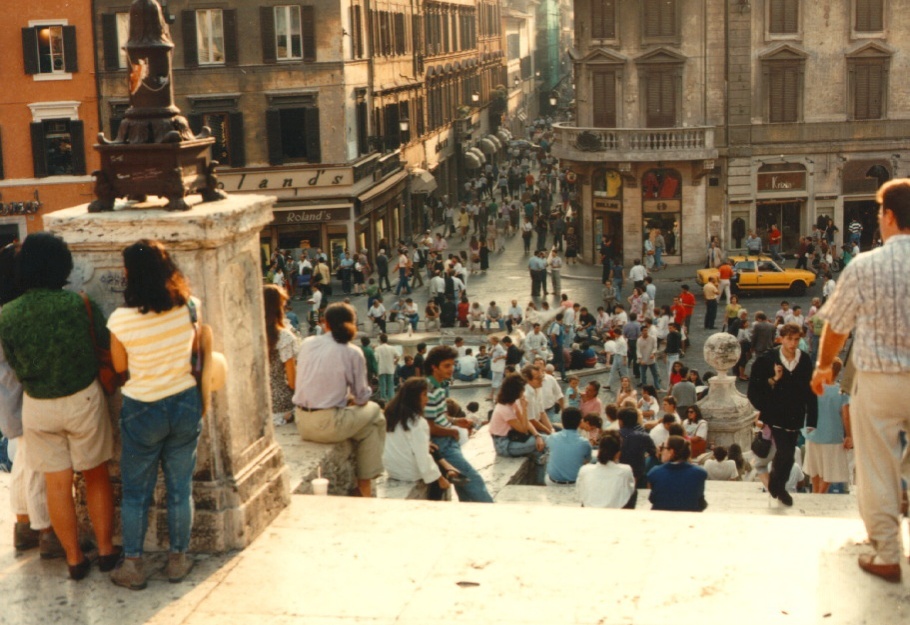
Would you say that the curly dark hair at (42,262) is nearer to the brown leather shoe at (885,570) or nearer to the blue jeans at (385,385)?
the brown leather shoe at (885,570)

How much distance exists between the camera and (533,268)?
3497 cm

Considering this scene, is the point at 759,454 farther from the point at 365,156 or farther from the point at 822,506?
the point at 365,156

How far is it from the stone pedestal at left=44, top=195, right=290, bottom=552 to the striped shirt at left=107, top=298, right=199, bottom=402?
0.27 meters

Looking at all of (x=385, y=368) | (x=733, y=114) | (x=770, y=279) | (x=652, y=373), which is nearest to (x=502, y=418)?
(x=385, y=368)

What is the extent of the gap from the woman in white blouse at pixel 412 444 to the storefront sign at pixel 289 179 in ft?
95.6

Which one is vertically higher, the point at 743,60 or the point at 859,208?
the point at 743,60

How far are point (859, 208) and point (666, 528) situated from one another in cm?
3751

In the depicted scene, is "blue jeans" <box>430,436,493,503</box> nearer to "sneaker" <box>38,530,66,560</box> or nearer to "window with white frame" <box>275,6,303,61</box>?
"sneaker" <box>38,530,66,560</box>

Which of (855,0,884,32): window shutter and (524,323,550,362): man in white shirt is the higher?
(855,0,884,32): window shutter

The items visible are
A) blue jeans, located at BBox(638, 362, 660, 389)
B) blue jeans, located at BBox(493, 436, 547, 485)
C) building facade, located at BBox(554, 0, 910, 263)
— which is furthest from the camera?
building facade, located at BBox(554, 0, 910, 263)

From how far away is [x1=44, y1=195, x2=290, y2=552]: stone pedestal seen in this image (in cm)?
625

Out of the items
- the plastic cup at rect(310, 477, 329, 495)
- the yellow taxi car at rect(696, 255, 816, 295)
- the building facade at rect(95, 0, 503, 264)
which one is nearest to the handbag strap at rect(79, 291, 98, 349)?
the plastic cup at rect(310, 477, 329, 495)

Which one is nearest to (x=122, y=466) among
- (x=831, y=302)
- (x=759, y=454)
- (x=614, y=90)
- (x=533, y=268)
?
(x=831, y=302)

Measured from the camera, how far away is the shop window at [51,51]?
123 ft
